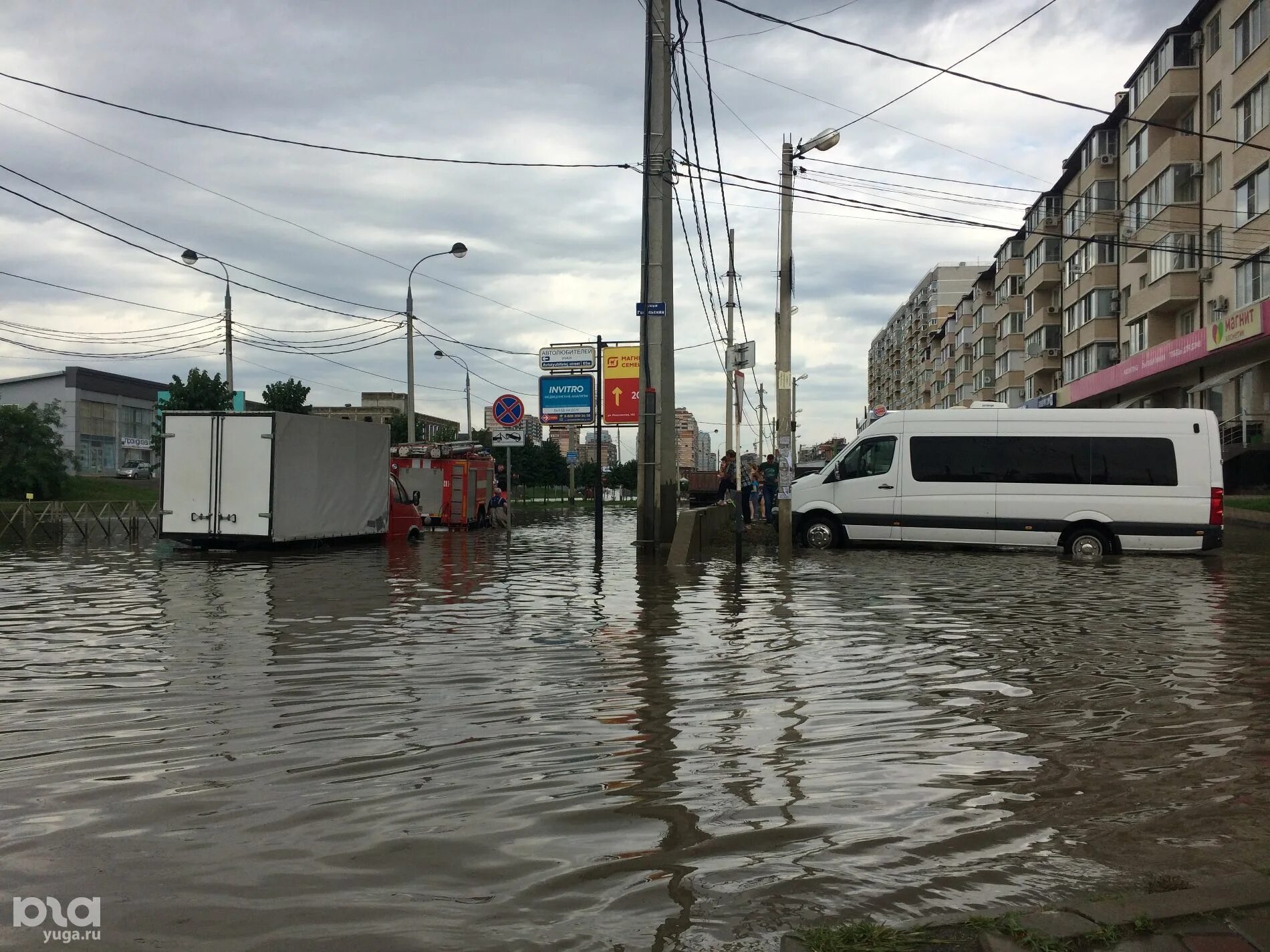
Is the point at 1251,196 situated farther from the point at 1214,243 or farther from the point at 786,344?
the point at 786,344

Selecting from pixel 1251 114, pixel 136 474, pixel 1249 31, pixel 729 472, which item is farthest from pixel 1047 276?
pixel 136 474

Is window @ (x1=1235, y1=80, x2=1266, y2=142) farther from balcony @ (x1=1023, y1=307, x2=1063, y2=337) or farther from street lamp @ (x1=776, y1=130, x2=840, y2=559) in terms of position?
balcony @ (x1=1023, y1=307, x2=1063, y2=337)

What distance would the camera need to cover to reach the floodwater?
3.25 meters

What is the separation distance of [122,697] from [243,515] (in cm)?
1469

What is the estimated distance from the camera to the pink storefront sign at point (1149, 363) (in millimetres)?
37875

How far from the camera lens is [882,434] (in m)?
19.4

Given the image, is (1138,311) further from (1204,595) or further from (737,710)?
(737,710)

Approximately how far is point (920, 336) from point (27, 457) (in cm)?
9737

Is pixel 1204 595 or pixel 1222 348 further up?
pixel 1222 348

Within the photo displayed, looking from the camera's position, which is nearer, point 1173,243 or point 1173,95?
point 1173,95

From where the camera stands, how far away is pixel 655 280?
18.8m

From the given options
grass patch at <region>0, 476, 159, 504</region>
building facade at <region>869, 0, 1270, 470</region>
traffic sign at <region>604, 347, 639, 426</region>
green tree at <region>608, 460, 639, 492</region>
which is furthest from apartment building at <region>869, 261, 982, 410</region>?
grass patch at <region>0, 476, 159, 504</region>

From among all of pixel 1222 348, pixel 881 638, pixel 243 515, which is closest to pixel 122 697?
pixel 881 638

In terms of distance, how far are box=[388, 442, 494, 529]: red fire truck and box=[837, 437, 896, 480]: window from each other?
1500 centimetres
